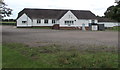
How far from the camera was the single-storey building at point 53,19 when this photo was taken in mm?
68688

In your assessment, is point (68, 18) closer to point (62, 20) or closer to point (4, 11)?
point (62, 20)

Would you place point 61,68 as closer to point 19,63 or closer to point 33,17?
point 19,63

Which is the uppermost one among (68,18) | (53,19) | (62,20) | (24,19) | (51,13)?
(51,13)

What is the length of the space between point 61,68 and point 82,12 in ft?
222

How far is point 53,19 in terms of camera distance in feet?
235

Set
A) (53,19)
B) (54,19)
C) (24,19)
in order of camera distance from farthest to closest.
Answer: (54,19) < (53,19) < (24,19)

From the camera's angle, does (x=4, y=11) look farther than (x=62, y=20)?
No

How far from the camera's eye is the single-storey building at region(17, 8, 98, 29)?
68.7 meters

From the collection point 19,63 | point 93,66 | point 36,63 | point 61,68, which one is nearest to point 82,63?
point 93,66

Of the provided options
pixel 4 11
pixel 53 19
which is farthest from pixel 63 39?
pixel 53 19

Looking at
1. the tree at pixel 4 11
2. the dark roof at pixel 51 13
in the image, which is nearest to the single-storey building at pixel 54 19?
the dark roof at pixel 51 13

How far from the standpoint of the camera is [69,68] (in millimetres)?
7844

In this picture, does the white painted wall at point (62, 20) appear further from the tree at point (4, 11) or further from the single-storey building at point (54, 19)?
the tree at point (4, 11)

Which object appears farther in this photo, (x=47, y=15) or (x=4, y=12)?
(x=47, y=15)
